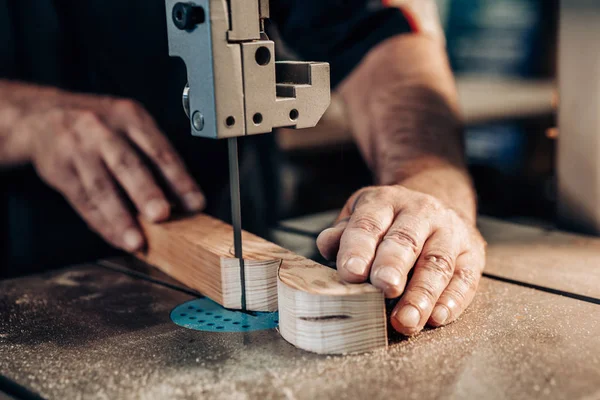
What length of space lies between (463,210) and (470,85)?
1.97 m

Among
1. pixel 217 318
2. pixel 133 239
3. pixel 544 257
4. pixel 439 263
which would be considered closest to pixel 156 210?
pixel 133 239

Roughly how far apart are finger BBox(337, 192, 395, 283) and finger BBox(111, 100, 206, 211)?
0.42m

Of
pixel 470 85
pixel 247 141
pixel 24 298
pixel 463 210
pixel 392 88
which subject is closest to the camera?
pixel 24 298

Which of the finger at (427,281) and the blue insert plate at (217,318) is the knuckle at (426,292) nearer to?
the finger at (427,281)

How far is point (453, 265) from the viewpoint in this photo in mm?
949

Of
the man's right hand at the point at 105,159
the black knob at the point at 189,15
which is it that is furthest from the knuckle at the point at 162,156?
the black knob at the point at 189,15

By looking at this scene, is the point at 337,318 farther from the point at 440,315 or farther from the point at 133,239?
the point at 133,239

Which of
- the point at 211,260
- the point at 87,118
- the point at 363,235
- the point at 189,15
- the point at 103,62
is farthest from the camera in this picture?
the point at 103,62

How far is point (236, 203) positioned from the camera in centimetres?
95

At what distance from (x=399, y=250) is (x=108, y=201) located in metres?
0.64

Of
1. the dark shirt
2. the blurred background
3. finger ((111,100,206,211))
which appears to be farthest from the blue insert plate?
the blurred background

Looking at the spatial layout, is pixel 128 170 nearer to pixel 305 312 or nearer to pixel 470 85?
pixel 305 312

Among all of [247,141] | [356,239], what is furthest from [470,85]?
[356,239]

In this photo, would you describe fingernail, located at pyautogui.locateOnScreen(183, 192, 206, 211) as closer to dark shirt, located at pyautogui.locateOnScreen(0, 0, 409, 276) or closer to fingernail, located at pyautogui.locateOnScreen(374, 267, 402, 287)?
dark shirt, located at pyautogui.locateOnScreen(0, 0, 409, 276)
